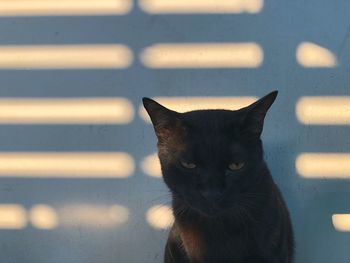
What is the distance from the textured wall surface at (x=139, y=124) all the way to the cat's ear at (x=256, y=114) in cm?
33

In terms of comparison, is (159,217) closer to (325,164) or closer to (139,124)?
(139,124)

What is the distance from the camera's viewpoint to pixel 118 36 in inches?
63.4

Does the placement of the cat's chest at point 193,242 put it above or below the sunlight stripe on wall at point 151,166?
below

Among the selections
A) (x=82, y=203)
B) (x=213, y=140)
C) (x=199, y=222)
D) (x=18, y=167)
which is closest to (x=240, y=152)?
(x=213, y=140)

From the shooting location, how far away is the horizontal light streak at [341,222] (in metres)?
1.63

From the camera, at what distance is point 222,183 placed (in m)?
1.25

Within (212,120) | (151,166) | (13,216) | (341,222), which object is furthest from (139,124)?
(341,222)

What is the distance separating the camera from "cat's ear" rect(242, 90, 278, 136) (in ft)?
4.04

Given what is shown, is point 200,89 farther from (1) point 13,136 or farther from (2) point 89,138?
(1) point 13,136

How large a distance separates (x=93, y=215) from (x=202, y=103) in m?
0.51

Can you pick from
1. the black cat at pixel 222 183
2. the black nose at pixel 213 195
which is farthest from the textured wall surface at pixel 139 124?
the black nose at pixel 213 195

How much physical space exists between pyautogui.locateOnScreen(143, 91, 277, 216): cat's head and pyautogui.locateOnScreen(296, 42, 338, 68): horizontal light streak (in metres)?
0.37

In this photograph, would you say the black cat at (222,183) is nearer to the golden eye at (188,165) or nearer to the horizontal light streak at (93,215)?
the golden eye at (188,165)

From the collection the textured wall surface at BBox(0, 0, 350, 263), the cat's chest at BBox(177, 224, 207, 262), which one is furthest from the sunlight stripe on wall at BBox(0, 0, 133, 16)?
the cat's chest at BBox(177, 224, 207, 262)
